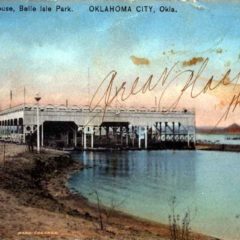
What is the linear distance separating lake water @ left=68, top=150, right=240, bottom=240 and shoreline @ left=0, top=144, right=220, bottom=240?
50 cm

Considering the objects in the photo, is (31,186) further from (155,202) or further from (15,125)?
(15,125)

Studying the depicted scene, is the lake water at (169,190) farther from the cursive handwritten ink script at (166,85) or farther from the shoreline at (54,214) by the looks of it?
the cursive handwritten ink script at (166,85)

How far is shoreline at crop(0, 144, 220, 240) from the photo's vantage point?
6359 mm

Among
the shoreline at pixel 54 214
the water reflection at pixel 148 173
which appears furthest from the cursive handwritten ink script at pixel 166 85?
the water reflection at pixel 148 173

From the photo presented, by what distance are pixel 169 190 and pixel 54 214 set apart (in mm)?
4045

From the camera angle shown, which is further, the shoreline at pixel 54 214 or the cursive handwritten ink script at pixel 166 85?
the cursive handwritten ink script at pixel 166 85

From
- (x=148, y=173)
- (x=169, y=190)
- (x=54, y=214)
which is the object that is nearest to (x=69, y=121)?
(x=148, y=173)

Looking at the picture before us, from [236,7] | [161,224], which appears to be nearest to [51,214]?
[161,224]

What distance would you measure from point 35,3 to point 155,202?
408 cm

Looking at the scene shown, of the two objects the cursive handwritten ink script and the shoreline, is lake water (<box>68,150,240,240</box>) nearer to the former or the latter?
the shoreline

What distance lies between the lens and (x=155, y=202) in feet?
30.3

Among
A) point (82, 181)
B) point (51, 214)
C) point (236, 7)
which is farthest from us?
point (82, 181)

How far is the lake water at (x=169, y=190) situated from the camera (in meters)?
8.53

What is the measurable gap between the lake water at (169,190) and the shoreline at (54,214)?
50cm
